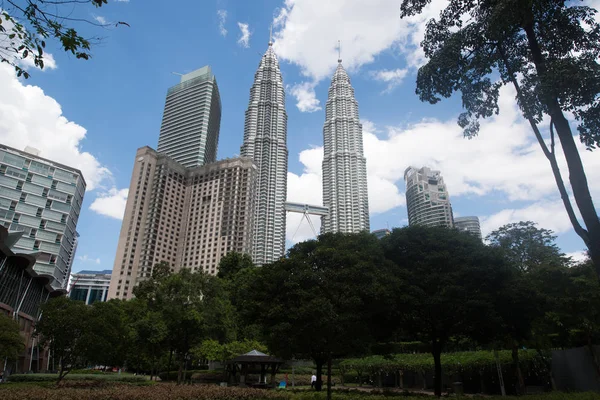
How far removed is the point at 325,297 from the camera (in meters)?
21.3

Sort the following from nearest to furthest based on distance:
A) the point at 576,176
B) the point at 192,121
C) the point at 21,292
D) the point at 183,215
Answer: the point at 576,176
the point at 21,292
the point at 183,215
the point at 192,121

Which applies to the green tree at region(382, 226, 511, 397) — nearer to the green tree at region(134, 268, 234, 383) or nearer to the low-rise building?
the green tree at region(134, 268, 234, 383)

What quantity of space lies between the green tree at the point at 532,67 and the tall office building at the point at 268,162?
15256 centimetres

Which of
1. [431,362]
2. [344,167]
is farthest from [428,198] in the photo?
[431,362]

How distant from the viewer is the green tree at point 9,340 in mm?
26203

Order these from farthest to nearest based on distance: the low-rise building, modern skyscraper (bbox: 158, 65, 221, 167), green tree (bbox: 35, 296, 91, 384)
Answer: modern skyscraper (bbox: 158, 65, 221, 167)
the low-rise building
green tree (bbox: 35, 296, 91, 384)

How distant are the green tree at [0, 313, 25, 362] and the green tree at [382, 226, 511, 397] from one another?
25.6 m

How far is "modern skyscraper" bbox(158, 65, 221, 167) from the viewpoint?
17588 cm

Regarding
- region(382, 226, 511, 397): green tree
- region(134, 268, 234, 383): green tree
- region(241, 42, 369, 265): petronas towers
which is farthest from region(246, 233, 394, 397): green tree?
region(241, 42, 369, 265): petronas towers

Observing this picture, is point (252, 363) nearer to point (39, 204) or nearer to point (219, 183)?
point (39, 204)

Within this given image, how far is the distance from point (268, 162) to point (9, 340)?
145m

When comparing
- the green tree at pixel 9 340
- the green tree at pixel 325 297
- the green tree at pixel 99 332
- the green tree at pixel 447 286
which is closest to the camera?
the green tree at pixel 325 297

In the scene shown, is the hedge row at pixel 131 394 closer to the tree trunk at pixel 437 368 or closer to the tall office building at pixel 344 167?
the tree trunk at pixel 437 368

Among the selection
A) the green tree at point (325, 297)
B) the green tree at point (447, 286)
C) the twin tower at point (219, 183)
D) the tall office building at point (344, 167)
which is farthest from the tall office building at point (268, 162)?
the green tree at point (447, 286)
